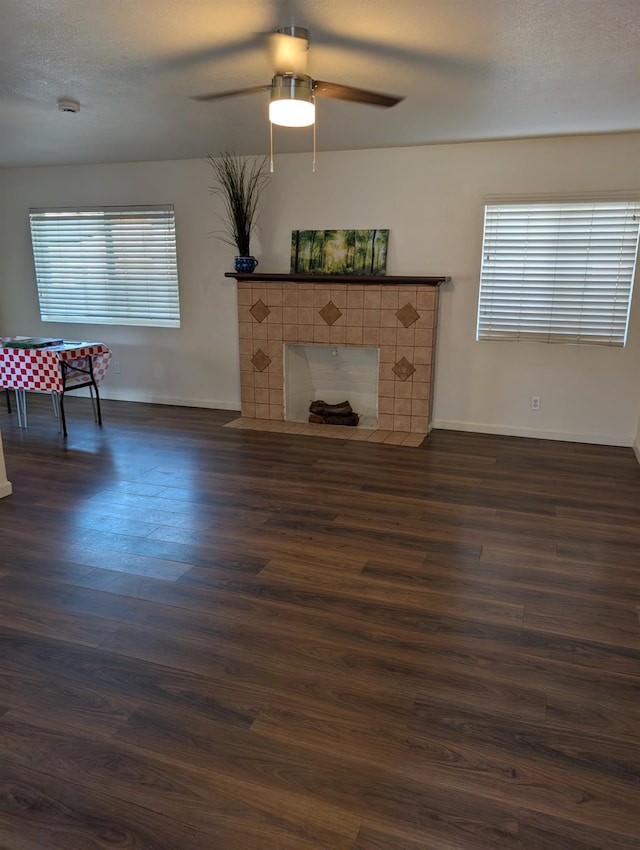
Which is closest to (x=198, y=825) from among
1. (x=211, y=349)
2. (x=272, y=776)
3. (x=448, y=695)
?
(x=272, y=776)

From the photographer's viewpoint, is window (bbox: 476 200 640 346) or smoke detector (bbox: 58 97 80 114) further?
window (bbox: 476 200 640 346)

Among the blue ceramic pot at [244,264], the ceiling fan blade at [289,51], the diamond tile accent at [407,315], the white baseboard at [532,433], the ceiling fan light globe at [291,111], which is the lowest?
the white baseboard at [532,433]

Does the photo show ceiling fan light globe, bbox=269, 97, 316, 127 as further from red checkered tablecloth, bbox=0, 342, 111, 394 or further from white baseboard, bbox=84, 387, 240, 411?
white baseboard, bbox=84, 387, 240, 411

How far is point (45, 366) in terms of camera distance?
4.80 metres

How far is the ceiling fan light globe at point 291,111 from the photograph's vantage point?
2604 millimetres

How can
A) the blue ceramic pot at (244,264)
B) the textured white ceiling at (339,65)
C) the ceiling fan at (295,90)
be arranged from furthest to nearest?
the blue ceramic pot at (244,264) → the ceiling fan at (295,90) → the textured white ceiling at (339,65)

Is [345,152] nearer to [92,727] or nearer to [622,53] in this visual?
[622,53]

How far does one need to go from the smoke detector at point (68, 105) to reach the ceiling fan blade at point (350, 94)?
1762 millimetres

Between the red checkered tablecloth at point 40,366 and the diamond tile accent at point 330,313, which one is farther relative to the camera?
the diamond tile accent at point 330,313

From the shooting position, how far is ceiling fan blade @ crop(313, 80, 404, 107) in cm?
260

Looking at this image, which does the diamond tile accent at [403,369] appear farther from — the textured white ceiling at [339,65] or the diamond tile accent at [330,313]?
the textured white ceiling at [339,65]

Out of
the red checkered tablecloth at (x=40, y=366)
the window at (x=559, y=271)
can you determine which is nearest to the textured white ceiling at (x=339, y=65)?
the window at (x=559, y=271)

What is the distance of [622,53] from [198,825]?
11.0ft

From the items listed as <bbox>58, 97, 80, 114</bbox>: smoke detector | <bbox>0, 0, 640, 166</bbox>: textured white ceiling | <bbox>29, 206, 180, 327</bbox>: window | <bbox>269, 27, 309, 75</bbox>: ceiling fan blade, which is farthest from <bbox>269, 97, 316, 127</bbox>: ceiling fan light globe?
<bbox>29, 206, 180, 327</bbox>: window
